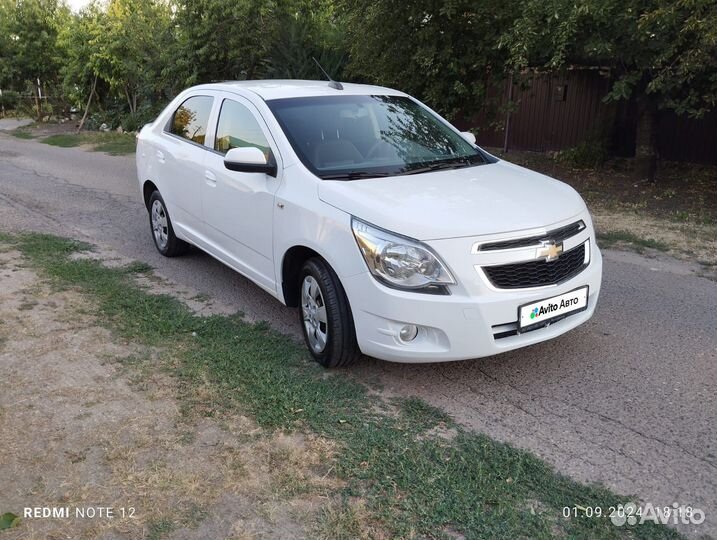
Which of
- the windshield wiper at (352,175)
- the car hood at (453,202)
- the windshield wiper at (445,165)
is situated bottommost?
the car hood at (453,202)

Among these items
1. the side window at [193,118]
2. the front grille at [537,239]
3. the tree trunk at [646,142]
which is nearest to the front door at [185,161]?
the side window at [193,118]

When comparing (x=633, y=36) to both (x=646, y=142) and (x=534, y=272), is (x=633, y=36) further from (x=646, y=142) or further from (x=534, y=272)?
(x=534, y=272)

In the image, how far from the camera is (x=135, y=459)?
3.34m

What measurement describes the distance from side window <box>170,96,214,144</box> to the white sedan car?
0.04 m

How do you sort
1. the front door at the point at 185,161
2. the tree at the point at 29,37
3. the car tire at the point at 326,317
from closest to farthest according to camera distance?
the car tire at the point at 326,317
the front door at the point at 185,161
the tree at the point at 29,37

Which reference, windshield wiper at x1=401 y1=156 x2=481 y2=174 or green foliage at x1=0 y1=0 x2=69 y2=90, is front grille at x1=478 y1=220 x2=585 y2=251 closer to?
windshield wiper at x1=401 y1=156 x2=481 y2=174

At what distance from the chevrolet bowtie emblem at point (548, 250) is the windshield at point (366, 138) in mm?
1119

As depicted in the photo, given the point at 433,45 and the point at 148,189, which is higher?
the point at 433,45

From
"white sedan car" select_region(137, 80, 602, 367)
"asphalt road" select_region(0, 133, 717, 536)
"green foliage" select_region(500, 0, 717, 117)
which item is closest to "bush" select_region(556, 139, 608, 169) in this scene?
"green foliage" select_region(500, 0, 717, 117)

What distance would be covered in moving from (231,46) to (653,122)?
10373 mm

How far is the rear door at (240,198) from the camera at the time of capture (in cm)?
473

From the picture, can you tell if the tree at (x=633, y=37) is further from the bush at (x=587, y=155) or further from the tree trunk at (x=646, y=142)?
the bush at (x=587, y=155)

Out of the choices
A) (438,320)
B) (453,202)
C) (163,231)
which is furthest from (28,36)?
(438,320)

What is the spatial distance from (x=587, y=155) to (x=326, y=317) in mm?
11174
